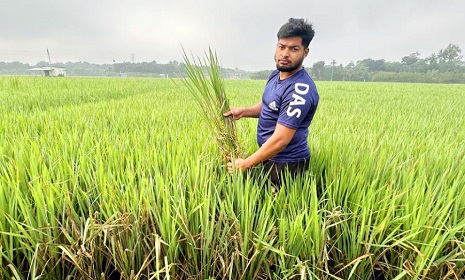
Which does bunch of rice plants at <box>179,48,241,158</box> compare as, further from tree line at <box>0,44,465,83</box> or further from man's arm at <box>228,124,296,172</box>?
tree line at <box>0,44,465,83</box>

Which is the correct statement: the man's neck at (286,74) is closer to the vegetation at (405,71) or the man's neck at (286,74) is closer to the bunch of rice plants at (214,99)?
the bunch of rice plants at (214,99)

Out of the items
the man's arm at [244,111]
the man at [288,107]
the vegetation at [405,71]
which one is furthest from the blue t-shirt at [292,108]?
the vegetation at [405,71]

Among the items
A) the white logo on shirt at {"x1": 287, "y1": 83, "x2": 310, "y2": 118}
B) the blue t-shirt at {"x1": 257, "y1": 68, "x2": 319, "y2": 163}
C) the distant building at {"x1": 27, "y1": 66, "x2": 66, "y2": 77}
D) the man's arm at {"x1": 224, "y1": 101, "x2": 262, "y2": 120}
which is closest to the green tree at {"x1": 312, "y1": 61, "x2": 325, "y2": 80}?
the distant building at {"x1": 27, "y1": 66, "x2": 66, "y2": 77}

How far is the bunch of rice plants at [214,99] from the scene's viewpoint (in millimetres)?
1359

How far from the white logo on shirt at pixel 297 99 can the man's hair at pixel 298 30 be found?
257 mm

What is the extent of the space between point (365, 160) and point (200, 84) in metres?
0.99

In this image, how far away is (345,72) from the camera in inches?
2306

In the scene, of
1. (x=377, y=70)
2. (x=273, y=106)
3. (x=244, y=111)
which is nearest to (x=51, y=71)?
(x=244, y=111)

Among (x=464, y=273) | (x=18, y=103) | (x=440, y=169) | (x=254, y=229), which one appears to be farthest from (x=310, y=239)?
(x=18, y=103)

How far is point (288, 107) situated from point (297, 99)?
0.06 metres

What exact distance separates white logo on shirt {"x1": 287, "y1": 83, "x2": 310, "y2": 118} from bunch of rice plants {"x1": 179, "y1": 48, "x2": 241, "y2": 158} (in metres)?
0.37

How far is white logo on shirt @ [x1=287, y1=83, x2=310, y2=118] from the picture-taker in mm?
1244

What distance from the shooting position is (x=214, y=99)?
57.3 inches

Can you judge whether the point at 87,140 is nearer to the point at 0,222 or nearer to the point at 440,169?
the point at 0,222
